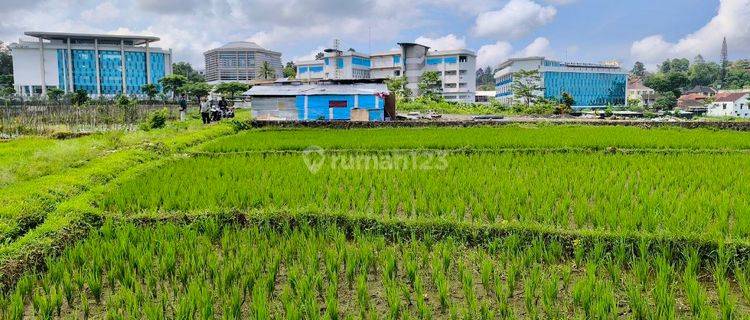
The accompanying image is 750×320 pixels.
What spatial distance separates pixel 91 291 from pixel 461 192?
13.6 ft

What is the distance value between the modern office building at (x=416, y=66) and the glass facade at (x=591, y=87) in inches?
371

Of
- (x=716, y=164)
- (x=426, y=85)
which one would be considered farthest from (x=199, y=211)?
(x=426, y=85)

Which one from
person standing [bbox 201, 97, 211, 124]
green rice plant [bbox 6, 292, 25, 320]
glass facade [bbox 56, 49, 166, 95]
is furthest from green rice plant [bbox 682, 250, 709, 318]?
glass facade [bbox 56, 49, 166, 95]

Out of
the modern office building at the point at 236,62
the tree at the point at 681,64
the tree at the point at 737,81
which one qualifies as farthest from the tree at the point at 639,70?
the modern office building at the point at 236,62

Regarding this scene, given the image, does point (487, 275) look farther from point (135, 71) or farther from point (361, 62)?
point (135, 71)

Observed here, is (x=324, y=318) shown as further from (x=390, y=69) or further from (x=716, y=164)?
(x=390, y=69)

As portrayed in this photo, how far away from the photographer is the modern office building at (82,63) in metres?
56.2

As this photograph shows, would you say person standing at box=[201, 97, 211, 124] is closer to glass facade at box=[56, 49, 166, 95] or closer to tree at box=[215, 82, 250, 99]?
tree at box=[215, 82, 250, 99]

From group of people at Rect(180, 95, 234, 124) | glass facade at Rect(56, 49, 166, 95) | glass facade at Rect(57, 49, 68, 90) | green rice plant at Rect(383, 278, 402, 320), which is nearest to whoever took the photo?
green rice plant at Rect(383, 278, 402, 320)

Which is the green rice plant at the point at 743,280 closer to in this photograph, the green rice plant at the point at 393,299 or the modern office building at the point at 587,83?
the green rice plant at the point at 393,299

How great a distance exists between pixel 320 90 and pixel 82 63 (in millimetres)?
48415

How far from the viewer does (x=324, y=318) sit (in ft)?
9.63

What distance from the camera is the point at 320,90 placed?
71.8 ft

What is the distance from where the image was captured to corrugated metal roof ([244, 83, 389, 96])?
2164 centimetres
